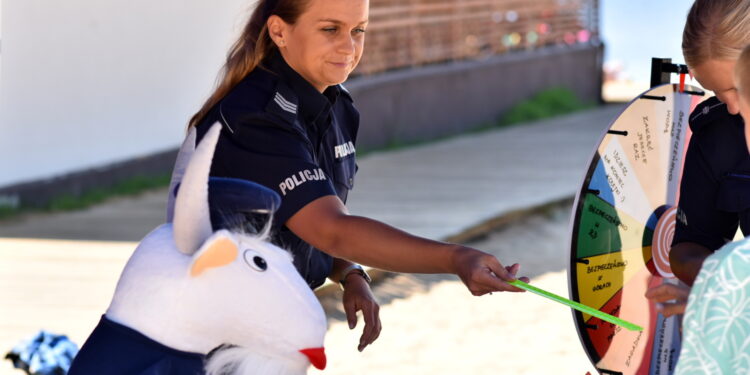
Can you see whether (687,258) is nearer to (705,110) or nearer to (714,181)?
(714,181)

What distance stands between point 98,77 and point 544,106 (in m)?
7.52

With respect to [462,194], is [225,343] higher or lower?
higher

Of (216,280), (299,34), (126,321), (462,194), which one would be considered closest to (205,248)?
(216,280)

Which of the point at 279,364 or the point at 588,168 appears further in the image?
the point at 588,168

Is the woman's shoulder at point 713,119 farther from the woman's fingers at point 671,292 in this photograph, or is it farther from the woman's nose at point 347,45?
the woman's nose at point 347,45

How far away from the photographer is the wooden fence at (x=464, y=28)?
12086 millimetres

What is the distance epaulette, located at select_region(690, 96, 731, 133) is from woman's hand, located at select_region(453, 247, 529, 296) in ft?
2.74

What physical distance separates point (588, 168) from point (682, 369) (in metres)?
0.87

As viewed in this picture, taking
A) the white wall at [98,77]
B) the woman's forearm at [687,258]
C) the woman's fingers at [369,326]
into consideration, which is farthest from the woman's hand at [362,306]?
the white wall at [98,77]

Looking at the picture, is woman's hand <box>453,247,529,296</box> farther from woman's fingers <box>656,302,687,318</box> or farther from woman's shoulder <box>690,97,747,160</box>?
woman's shoulder <box>690,97,747,160</box>

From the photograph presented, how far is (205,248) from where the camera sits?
82.7 inches

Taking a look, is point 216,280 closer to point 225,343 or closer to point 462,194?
point 225,343

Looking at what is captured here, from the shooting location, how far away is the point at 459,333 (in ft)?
18.2

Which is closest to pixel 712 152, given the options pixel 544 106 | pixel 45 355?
pixel 45 355
